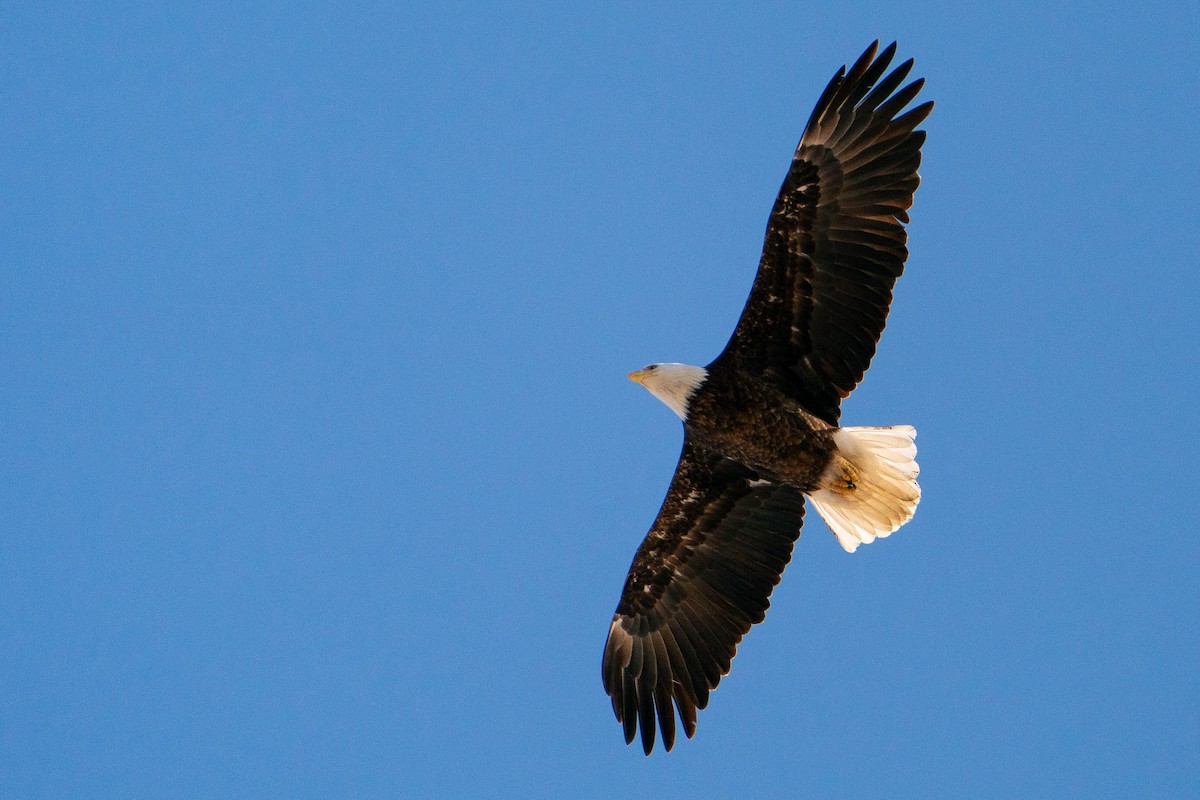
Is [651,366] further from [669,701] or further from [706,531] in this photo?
[669,701]

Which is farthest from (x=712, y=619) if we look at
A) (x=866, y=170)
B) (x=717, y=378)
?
(x=866, y=170)

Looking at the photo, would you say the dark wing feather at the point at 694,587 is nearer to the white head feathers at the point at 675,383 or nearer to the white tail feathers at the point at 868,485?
the white tail feathers at the point at 868,485

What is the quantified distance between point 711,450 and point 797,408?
79 cm

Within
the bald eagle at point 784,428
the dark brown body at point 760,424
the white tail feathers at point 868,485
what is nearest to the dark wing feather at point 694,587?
the bald eagle at point 784,428

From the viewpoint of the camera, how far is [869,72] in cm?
876

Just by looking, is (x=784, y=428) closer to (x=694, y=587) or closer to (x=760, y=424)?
(x=760, y=424)

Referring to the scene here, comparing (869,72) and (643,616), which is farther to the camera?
(643,616)

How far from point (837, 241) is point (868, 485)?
1.85m

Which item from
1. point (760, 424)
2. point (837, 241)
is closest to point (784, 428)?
point (760, 424)

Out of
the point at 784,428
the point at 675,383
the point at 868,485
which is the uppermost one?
the point at 675,383

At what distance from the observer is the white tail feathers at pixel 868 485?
8984mm

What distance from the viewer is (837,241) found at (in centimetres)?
Result: 872

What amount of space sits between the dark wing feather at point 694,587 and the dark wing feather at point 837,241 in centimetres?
103

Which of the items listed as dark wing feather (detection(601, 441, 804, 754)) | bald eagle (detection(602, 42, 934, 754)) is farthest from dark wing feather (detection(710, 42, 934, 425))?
dark wing feather (detection(601, 441, 804, 754))
